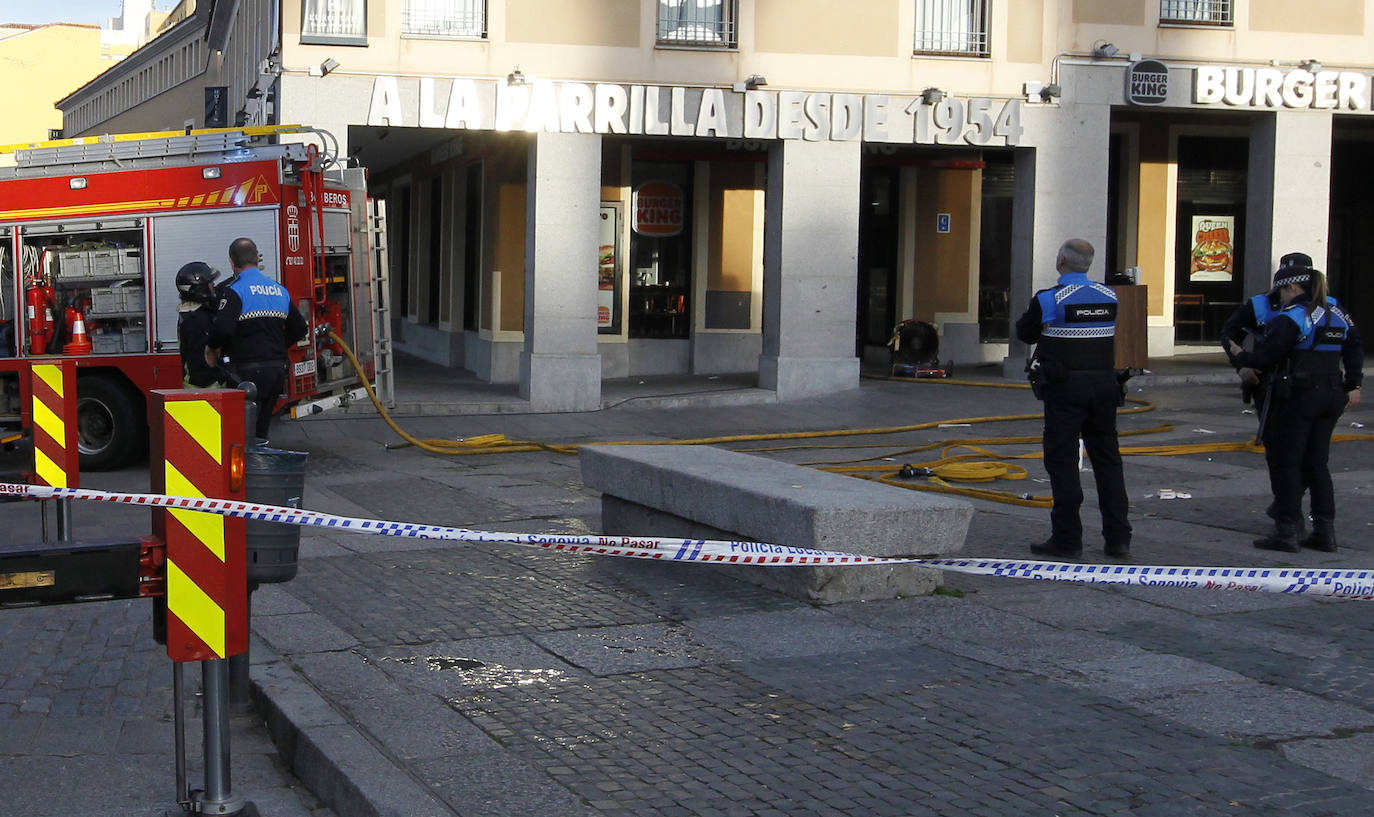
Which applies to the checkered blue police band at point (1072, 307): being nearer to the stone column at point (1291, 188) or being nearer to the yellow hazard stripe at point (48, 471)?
the yellow hazard stripe at point (48, 471)

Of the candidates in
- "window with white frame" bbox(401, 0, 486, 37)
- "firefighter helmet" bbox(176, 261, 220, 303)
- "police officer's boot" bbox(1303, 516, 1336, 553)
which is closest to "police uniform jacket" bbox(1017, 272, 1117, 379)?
"police officer's boot" bbox(1303, 516, 1336, 553)

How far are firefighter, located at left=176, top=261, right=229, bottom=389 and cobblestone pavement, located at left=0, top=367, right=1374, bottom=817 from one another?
2.68 m

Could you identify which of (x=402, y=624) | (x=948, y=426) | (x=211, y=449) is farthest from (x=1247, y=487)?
(x=211, y=449)

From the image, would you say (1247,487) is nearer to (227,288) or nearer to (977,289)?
(227,288)

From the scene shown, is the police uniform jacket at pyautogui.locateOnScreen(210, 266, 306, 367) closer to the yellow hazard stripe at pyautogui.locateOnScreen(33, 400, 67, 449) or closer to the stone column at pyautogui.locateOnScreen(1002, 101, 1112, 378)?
the yellow hazard stripe at pyautogui.locateOnScreen(33, 400, 67, 449)

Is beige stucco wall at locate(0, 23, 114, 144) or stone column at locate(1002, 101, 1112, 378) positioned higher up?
beige stucco wall at locate(0, 23, 114, 144)

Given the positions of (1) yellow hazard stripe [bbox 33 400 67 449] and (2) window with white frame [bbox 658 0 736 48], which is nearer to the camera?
(1) yellow hazard stripe [bbox 33 400 67 449]

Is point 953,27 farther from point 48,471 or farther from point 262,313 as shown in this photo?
point 48,471

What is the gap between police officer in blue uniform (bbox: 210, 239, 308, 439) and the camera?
1138 centimetres

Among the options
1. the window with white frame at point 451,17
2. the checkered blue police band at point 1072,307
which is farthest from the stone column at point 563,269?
the checkered blue police band at point 1072,307

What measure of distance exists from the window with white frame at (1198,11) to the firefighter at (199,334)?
519 inches

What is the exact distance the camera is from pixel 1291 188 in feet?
63.6

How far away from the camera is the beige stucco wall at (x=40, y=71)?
263 feet

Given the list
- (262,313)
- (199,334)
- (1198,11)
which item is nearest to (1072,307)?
(262,313)
